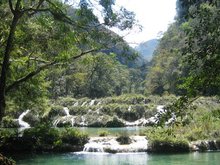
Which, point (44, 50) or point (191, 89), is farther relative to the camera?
point (44, 50)

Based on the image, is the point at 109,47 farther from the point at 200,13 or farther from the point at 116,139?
the point at 116,139

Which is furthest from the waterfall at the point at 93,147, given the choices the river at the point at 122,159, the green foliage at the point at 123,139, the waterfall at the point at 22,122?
the waterfall at the point at 22,122

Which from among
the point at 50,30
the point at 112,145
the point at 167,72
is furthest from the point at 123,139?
the point at 167,72

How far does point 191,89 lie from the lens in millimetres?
4652

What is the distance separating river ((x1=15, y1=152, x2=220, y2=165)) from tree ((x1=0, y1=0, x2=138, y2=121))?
5422mm

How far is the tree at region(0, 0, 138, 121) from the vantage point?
7914 mm

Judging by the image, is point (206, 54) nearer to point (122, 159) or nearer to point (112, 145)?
point (122, 159)

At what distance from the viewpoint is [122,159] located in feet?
50.7

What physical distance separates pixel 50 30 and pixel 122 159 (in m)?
7.84

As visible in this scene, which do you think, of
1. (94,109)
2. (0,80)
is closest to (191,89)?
(0,80)

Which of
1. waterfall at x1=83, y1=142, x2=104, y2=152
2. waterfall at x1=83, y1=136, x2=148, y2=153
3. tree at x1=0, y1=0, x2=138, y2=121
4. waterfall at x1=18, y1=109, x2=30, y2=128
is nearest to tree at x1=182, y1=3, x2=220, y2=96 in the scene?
tree at x1=0, y1=0, x2=138, y2=121

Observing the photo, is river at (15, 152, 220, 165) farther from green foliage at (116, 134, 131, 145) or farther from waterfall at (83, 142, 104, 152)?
green foliage at (116, 134, 131, 145)

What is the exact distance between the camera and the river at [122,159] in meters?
14.6

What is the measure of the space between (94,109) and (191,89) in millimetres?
31477
